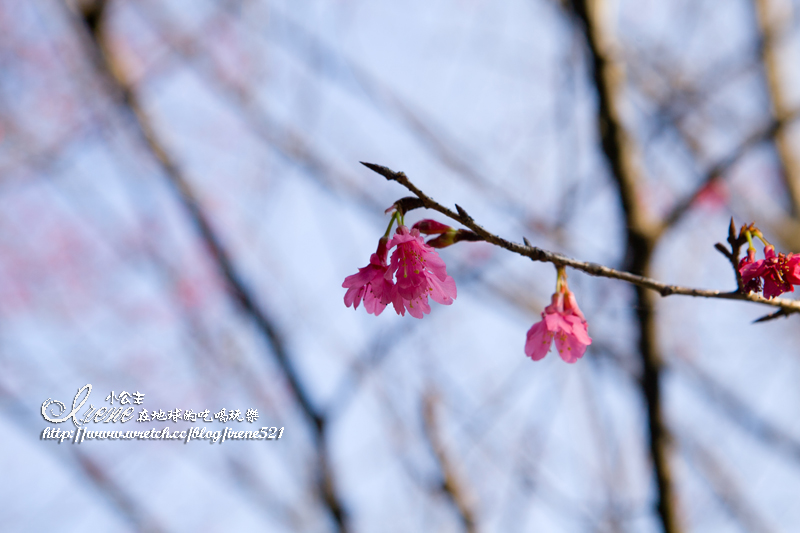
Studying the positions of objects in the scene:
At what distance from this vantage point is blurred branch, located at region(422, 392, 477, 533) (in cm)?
313

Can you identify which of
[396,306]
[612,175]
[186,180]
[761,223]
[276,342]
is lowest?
[396,306]

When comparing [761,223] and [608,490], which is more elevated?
[761,223]

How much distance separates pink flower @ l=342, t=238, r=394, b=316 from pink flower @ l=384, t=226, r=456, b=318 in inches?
0.8

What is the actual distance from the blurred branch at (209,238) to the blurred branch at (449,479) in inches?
26.5

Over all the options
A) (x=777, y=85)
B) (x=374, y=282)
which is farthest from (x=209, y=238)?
(x=777, y=85)

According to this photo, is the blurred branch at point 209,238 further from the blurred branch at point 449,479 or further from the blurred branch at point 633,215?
the blurred branch at point 633,215

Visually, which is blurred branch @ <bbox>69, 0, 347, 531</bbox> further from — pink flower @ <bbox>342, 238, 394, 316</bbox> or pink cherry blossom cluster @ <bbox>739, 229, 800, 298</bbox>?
pink cherry blossom cluster @ <bbox>739, 229, 800, 298</bbox>

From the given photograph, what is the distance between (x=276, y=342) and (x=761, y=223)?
323 centimetres

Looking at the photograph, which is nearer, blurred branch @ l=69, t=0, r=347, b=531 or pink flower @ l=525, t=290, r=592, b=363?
pink flower @ l=525, t=290, r=592, b=363

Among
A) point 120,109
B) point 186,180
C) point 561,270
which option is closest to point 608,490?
point 561,270

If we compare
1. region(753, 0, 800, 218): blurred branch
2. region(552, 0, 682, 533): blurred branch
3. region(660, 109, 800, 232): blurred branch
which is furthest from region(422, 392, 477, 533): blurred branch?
region(753, 0, 800, 218): blurred branch

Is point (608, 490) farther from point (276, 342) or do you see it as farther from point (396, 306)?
point (396, 306)

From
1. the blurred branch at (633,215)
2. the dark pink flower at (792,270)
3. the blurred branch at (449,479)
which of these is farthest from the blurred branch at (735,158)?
the blurred branch at (449,479)

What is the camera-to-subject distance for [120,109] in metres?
2.98
